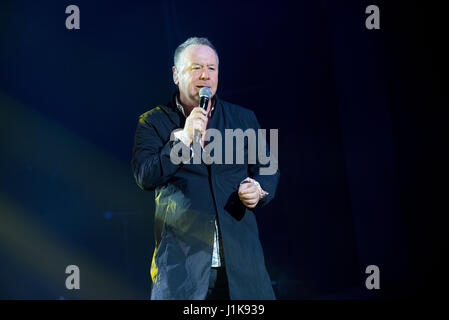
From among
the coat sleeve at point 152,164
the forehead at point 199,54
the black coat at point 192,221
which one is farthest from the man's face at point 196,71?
the coat sleeve at point 152,164

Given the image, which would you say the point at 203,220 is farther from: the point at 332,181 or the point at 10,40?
the point at 10,40

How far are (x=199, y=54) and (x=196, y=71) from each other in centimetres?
8

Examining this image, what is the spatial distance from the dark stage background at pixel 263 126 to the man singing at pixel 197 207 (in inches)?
60.9

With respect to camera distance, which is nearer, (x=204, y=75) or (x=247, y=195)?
(x=247, y=195)

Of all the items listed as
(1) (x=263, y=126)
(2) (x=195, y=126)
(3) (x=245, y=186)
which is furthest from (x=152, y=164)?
(1) (x=263, y=126)

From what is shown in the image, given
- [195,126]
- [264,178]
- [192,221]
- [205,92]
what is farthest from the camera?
[264,178]

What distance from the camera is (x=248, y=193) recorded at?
150cm

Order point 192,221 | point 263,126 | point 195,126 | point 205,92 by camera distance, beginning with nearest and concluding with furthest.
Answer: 1. point 195,126
2. point 192,221
3. point 205,92
4. point 263,126

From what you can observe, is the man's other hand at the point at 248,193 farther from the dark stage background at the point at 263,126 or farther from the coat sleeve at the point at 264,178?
the dark stage background at the point at 263,126

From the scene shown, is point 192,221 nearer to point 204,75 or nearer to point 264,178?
point 264,178

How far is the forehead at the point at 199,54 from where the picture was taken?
1708 millimetres

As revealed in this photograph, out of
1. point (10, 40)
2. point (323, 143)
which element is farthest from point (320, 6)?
point (10, 40)

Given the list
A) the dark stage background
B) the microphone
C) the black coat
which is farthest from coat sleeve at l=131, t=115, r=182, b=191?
the dark stage background

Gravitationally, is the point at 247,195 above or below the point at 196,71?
below
